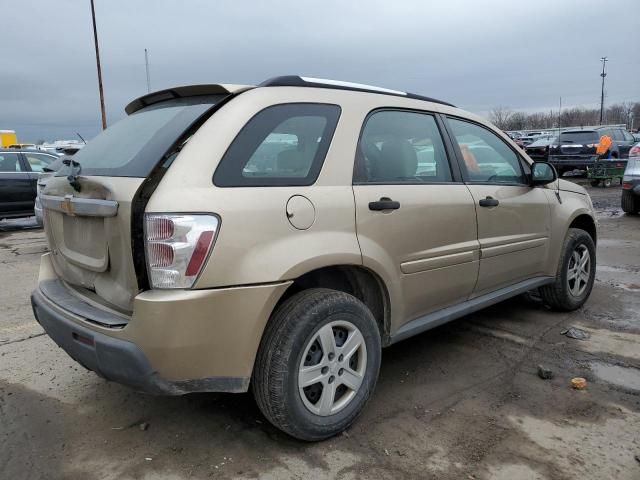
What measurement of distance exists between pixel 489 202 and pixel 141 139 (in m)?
2.29

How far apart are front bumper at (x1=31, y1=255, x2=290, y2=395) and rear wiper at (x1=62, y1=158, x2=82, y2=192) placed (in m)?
0.67

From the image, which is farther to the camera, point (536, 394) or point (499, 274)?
point (499, 274)

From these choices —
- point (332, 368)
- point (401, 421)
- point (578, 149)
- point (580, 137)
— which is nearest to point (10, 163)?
point (332, 368)

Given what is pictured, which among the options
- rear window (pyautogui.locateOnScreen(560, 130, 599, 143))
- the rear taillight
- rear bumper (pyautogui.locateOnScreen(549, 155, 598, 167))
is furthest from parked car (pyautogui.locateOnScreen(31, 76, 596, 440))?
rear window (pyautogui.locateOnScreen(560, 130, 599, 143))

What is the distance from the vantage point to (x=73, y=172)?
112 inches

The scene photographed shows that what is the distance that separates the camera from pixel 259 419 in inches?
117

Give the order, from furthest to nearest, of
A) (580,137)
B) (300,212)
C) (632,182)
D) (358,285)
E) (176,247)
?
(580,137) → (632,182) → (358,285) → (300,212) → (176,247)

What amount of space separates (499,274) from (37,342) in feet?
11.8

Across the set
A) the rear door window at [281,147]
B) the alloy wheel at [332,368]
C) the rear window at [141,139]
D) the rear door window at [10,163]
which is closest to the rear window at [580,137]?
the rear door window at [10,163]

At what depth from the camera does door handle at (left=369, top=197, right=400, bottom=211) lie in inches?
112

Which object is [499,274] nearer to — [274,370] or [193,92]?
[274,370]

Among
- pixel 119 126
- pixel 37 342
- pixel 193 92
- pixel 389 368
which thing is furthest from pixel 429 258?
pixel 37 342

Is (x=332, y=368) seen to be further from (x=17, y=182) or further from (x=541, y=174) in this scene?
(x=17, y=182)

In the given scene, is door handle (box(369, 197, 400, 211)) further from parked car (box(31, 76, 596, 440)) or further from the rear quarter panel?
the rear quarter panel
